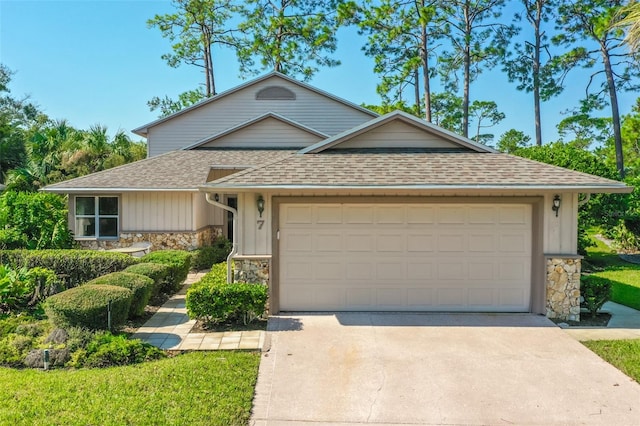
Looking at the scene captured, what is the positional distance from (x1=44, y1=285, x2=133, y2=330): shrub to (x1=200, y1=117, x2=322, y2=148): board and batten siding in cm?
1161

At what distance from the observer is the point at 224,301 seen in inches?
274

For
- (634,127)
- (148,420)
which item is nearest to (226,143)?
(148,420)

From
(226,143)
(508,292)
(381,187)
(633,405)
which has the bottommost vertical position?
(633,405)

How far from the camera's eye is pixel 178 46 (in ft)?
91.5

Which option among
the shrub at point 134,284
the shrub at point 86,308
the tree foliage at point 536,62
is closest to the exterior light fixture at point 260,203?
the shrub at point 134,284

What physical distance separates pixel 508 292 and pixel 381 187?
336cm

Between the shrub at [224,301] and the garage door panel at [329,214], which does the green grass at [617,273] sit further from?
the shrub at [224,301]

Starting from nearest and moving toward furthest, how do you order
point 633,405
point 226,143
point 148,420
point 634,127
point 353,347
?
point 148,420
point 633,405
point 353,347
point 226,143
point 634,127

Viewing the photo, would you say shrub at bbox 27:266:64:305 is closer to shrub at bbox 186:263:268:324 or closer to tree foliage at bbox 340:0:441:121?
shrub at bbox 186:263:268:324

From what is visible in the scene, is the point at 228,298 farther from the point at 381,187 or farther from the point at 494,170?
the point at 494,170

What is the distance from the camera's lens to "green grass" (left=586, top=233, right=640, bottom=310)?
31.2 ft

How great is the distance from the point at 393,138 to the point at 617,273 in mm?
9278

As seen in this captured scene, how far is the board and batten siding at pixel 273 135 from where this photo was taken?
56.3ft

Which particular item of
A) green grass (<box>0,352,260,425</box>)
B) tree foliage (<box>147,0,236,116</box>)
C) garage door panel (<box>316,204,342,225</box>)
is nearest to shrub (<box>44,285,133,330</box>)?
green grass (<box>0,352,260,425</box>)
